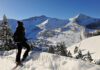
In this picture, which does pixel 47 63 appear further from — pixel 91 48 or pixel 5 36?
pixel 91 48

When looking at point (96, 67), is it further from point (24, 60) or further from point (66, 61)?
point (24, 60)

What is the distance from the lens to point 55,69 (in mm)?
11641

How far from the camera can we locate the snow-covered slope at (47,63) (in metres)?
10.9

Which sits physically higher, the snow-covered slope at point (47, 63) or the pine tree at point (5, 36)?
the pine tree at point (5, 36)

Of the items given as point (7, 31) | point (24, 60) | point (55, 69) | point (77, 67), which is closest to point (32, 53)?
point (24, 60)

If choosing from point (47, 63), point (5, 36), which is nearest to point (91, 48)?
point (5, 36)

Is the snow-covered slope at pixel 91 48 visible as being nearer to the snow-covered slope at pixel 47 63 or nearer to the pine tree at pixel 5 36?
the pine tree at pixel 5 36

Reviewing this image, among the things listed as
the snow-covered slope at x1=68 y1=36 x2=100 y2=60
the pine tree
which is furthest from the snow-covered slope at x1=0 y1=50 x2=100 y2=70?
the snow-covered slope at x1=68 y1=36 x2=100 y2=60

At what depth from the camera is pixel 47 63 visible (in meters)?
12.5

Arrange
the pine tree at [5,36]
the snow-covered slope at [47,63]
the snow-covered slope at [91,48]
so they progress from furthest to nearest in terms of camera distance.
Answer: the snow-covered slope at [91,48], the pine tree at [5,36], the snow-covered slope at [47,63]

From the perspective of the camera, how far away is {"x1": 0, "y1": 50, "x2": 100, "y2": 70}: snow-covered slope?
10.9 metres

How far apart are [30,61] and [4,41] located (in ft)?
131

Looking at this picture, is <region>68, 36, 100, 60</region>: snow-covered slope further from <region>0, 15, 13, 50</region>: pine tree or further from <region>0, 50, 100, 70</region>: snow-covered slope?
<region>0, 50, 100, 70</region>: snow-covered slope

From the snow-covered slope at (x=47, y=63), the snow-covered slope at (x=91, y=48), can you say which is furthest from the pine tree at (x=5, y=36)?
the snow-covered slope at (x=91, y=48)
